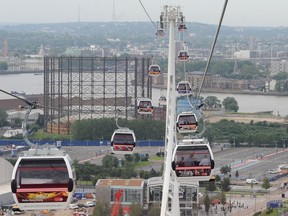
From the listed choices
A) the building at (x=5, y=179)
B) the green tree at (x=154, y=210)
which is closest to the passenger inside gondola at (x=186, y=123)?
the green tree at (x=154, y=210)

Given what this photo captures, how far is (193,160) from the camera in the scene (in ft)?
17.1

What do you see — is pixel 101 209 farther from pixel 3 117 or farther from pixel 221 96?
pixel 221 96

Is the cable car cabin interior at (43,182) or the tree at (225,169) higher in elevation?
the cable car cabin interior at (43,182)

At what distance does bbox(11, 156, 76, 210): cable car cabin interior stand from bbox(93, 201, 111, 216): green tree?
7.16 meters

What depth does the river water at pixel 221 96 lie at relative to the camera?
32562mm

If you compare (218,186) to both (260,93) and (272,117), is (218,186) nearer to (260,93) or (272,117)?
(272,117)

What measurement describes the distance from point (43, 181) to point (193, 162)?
→ 1005 millimetres

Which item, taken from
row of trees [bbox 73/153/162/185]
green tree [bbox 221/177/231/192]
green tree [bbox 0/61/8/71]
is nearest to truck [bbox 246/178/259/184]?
green tree [bbox 221/177/231/192]

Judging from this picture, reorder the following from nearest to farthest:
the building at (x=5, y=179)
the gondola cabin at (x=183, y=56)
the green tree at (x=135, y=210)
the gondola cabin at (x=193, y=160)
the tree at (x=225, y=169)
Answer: the gondola cabin at (x=193, y=160) < the gondola cabin at (x=183, y=56) < the green tree at (x=135, y=210) < the building at (x=5, y=179) < the tree at (x=225, y=169)

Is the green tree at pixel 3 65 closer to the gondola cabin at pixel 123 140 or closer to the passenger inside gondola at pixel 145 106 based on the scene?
the passenger inside gondola at pixel 145 106

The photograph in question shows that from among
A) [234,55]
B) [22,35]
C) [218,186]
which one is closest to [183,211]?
[218,186]

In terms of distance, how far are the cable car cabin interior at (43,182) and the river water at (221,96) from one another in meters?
18.8

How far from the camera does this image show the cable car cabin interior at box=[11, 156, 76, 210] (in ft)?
14.3

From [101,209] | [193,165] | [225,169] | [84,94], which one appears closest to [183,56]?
[101,209]
